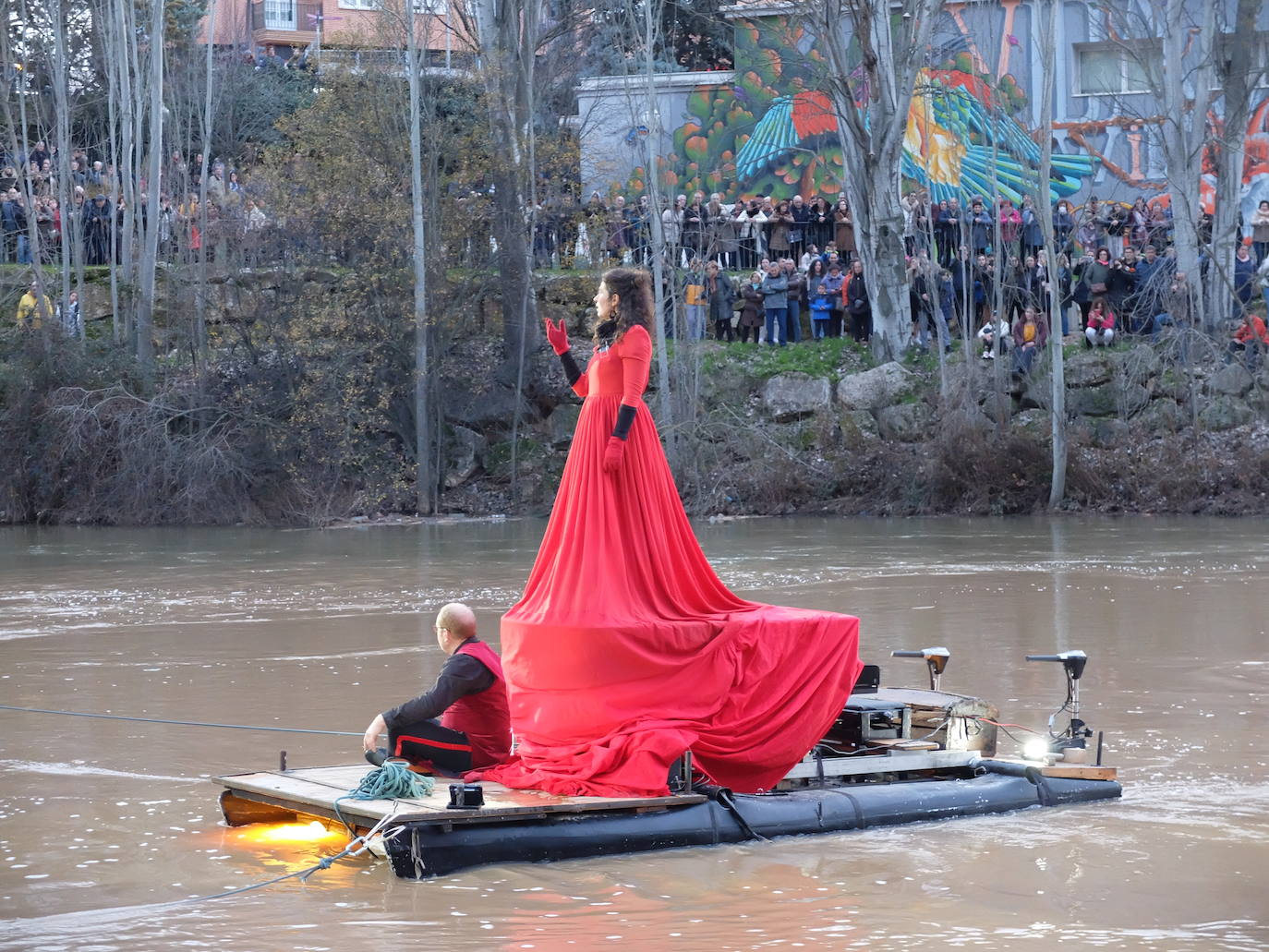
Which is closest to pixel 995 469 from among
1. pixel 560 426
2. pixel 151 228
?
Answer: pixel 560 426

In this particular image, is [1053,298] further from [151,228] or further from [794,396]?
[151,228]

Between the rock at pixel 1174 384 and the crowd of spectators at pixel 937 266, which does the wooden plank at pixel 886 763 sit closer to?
the crowd of spectators at pixel 937 266

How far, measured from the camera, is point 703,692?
8508 millimetres

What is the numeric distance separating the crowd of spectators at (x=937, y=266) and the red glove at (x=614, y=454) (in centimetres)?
2174

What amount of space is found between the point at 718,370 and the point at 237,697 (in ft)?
Result: 67.8

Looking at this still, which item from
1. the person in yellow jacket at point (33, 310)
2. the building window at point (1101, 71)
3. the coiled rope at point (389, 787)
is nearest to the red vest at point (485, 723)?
the coiled rope at point (389, 787)

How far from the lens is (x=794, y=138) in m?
40.6

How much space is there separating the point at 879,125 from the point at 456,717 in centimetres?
2452

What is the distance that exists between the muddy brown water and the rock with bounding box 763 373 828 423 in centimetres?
981

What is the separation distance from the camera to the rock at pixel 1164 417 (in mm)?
29906

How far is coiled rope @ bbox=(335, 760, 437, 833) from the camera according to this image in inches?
312

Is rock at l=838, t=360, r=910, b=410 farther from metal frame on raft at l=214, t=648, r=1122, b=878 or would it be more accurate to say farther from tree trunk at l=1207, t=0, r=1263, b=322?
metal frame on raft at l=214, t=648, r=1122, b=878

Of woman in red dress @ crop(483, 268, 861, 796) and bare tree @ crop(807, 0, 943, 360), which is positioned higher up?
bare tree @ crop(807, 0, 943, 360)

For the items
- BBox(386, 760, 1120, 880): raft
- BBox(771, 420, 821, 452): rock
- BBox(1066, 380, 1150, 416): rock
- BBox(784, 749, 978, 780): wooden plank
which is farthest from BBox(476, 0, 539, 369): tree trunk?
BBox(386, 760, 1120, 880): raft
